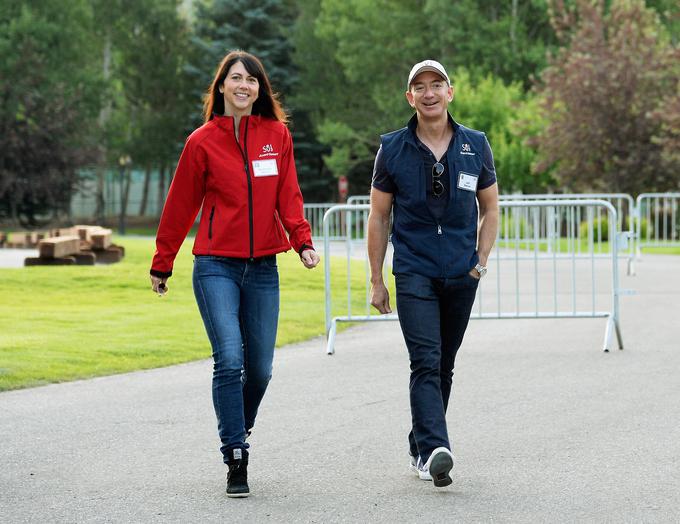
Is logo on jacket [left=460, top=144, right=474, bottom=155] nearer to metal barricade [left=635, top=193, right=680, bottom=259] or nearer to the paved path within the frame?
the paved path

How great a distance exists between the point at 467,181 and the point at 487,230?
1.19 feet

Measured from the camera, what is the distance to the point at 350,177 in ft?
227

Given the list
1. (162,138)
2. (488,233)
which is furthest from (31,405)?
(162,138)

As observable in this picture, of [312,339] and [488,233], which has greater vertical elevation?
[488,233]

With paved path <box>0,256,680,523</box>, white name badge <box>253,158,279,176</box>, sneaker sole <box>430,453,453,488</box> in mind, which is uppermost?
white name badge <box>253,158,279,176</box>

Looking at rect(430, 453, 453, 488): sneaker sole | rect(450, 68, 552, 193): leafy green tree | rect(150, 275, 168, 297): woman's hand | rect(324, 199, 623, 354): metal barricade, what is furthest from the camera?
rect(450, 68, 552, 193): leafy green tree

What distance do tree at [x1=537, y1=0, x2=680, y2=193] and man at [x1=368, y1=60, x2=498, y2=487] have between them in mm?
34066

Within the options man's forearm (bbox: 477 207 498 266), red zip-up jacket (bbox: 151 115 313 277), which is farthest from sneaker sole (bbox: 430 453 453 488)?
red zip-up jacket (bbox: 151 115 313 277)

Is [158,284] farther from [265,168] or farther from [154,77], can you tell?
[154,77]

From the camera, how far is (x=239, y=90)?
6246 millimetres

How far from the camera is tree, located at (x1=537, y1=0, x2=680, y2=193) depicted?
4012 cm

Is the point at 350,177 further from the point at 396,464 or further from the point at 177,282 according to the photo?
the point at 396,464

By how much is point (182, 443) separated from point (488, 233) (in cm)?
205

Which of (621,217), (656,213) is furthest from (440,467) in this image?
(656,213)
